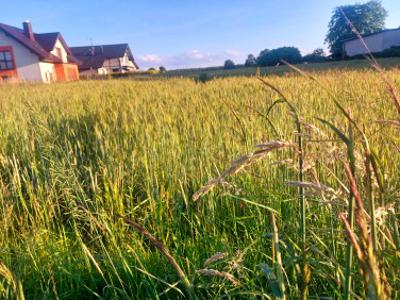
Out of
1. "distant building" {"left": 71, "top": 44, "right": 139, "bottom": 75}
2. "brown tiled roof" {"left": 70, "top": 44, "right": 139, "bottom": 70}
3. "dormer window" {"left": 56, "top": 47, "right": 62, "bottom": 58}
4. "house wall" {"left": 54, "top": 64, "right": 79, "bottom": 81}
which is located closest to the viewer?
"house wall" {"left": 54, "top": 64, "right": 79, "bottom": 81}

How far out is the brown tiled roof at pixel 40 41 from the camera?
24156mm

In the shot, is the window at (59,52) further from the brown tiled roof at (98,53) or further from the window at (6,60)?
the brown tiled roof at (98,53)

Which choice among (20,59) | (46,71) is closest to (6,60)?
(20,59)

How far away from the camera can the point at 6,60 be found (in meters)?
24.8

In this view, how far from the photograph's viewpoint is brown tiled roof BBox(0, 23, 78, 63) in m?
24.2

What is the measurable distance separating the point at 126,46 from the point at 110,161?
50.8 m

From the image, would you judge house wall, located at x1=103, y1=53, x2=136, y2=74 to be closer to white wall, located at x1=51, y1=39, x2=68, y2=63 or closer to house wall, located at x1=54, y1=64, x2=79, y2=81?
house wall, located at x1=54, y1=64, x2=79, y2=81

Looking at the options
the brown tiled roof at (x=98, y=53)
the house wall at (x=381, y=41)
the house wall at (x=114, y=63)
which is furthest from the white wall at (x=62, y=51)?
the house wall at (x=381, y=41)

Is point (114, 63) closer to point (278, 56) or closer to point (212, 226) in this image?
point (278, 56)

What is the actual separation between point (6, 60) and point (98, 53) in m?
22.2

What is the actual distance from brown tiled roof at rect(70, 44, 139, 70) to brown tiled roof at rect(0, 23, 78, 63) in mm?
11055

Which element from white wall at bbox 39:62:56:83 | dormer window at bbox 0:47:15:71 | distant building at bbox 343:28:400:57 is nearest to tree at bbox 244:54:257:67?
distant building at bbox 343:28:400:57

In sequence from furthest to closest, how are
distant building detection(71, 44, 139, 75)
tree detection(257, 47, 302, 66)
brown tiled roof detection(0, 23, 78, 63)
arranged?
1. distant building detection(71, 44, 139, 75)
2. tree detection(257, 47, 302, 66)
3. brown tiled roof detection(0, 23, 78, 63)

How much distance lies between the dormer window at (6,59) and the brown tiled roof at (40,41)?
1.38m
